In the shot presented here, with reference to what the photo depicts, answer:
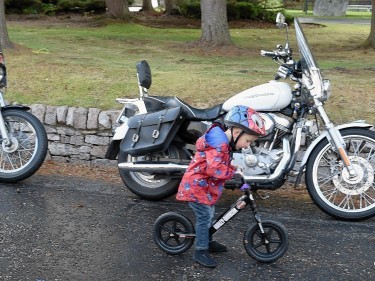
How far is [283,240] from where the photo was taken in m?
4.20

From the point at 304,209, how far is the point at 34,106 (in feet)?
11.4

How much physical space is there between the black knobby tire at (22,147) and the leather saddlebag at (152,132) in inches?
39.8

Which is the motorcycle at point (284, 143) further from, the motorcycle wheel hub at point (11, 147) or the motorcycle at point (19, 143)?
the motorcycle wheel hub at point (11, 147)

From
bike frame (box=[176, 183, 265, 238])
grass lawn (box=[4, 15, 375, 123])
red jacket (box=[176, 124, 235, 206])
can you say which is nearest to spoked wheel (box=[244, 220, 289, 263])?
bike frame (box=[176, 183, 265, 238])

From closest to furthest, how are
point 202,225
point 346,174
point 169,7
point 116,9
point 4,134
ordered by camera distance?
point 202,225, point 346,174, point 4,134, point 116,9, point 169,7

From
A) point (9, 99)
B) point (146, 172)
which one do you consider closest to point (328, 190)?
point (146, 172)

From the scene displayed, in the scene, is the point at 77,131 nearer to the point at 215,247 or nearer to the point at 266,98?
the point at 266,98

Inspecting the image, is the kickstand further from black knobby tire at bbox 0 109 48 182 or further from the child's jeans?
black knobby tire at bbox 0 109 48 182

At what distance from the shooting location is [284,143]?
17.2 feet

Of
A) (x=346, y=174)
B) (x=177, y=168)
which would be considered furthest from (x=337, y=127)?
(x=177, y=168)

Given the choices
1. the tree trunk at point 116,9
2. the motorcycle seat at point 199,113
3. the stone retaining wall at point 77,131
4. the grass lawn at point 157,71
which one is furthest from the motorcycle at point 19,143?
the tree trunk at point 116,9

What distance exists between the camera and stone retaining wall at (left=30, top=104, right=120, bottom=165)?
6812mm

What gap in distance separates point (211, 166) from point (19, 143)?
2881 mm

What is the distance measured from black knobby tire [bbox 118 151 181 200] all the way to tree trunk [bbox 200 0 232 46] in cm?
727
